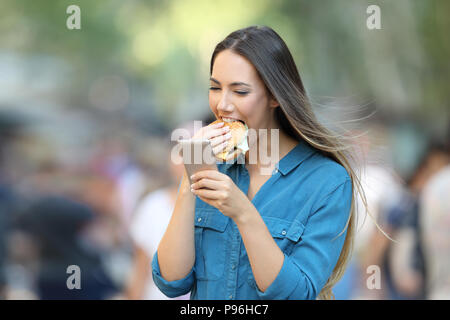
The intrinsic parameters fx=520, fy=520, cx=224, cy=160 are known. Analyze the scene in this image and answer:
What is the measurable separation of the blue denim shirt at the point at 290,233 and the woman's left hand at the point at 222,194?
0.22m

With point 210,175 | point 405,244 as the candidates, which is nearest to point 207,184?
point 210,175

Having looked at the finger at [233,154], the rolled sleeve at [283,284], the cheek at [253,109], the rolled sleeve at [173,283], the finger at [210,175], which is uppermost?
the cheek at [253,109]

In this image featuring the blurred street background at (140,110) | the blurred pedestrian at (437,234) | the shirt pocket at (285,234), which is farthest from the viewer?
the blurred street background at (140,110)

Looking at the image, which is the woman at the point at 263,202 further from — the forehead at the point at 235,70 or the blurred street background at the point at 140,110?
the blurred street background at the point at 140,110

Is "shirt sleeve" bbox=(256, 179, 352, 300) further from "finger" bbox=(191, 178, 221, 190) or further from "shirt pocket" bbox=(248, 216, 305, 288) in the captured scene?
"finger" bbox=(191, 178, 221, 190)

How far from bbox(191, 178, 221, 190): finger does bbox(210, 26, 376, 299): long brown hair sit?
1.28 ft

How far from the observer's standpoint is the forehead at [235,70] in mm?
1808

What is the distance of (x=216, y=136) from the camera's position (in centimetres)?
181

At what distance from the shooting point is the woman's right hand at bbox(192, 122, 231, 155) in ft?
5.89

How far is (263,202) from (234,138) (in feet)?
0.86

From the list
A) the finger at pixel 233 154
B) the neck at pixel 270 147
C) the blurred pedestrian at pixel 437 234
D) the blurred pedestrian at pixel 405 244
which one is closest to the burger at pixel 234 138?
the finger at pixel 233 154

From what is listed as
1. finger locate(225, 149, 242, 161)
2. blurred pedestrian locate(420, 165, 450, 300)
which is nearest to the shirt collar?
finger locate(225, 149, 242, 161)

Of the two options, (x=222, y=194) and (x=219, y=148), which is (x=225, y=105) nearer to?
(x=219, y=148)
